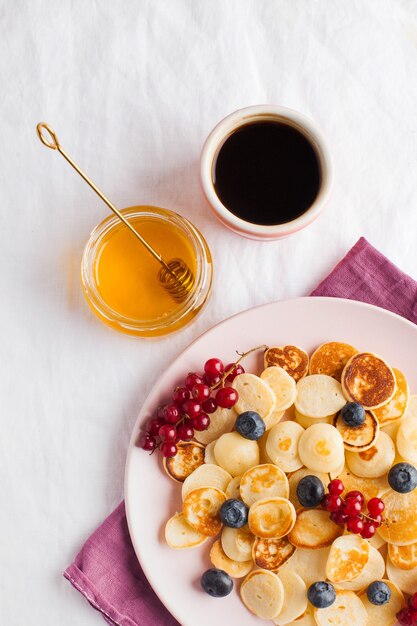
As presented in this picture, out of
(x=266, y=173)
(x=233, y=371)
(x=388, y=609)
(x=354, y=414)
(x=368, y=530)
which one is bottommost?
(x=388, y=609)

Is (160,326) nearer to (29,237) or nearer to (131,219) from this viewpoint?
(131,219)

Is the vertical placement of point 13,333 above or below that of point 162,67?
below

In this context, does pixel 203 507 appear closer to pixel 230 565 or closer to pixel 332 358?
pixel 230 565

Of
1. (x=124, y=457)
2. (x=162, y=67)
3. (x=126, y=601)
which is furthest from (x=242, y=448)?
(x=162, y=67)

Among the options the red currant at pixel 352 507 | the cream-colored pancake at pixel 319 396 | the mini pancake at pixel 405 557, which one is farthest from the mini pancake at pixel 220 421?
the mini pancake at pixel 405 557

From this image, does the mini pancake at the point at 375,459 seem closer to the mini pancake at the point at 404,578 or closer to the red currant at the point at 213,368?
the mini pancake at the point at 404,578

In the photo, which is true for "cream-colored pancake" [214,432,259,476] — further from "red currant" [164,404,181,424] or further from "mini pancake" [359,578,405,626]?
"mini pancake" [359,578,405,626]

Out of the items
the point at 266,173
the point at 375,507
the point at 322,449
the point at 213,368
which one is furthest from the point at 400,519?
the point at 266,173
